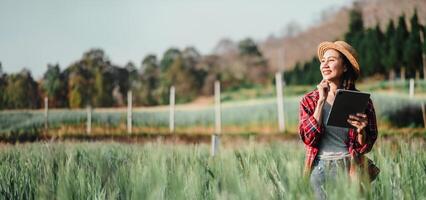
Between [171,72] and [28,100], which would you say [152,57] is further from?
[28,100]

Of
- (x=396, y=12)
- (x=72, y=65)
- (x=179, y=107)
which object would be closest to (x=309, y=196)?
(x=72, y=65)

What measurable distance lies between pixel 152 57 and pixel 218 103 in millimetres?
Answer: 2839

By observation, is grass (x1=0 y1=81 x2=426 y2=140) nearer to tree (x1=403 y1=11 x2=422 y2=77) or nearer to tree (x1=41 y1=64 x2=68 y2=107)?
tree (x1=41 y1=64 x2=68 y2=107)

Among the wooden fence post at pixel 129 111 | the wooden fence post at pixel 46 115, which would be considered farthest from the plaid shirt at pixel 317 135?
the wooden fence post at pixel 129 111

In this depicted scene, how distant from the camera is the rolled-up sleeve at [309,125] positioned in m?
2.00

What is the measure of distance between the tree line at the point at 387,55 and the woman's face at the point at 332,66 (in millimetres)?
11362

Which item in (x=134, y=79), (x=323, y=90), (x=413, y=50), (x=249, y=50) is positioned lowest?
(x=323, y=90)

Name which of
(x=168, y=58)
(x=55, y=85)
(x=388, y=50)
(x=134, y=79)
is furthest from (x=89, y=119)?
(x=388, y=50)

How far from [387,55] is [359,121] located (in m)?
14.8

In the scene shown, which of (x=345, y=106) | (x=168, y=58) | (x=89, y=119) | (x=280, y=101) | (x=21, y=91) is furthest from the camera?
(x=280, y=101)

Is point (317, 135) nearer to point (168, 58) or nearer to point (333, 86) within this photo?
point (333, 86)

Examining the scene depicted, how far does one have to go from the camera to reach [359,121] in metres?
1.95

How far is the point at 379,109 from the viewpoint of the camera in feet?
36.9

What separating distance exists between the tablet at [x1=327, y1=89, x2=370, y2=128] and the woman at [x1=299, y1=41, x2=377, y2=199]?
0.02 meters
